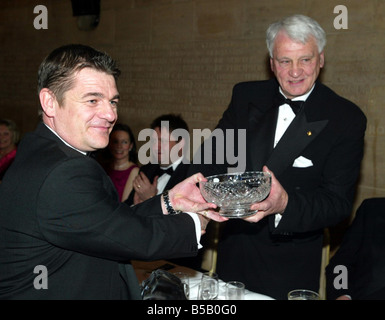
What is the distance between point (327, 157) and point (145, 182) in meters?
1.77

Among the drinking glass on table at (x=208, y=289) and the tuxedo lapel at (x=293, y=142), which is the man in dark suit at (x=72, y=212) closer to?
the drinking glass on table at (x=208, y=289)

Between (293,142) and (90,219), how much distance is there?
4.70 feet

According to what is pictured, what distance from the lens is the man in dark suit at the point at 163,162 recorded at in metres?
3.76

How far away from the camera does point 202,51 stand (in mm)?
5121

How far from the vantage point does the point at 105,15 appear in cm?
621

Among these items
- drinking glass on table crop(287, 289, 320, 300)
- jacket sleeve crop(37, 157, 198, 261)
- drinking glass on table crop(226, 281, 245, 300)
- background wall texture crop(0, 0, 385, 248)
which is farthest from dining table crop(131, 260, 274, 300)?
background wall texture crop(0, 0, 385, 248)

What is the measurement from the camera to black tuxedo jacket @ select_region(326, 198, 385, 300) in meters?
2.38

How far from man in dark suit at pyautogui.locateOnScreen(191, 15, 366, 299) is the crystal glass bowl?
311mm

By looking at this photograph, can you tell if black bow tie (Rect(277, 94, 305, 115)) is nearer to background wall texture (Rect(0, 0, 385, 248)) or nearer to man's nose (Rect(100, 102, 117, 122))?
man's nose (Rect(100, 102, 117, 122))

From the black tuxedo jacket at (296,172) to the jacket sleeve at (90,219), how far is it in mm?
1027

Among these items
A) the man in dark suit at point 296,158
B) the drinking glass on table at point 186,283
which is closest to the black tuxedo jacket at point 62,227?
the drinking glass on table at point 186,283

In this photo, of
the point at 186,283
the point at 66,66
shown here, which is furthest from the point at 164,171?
the point at 66,66

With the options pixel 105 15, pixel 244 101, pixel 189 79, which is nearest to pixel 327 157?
pixel 244 101

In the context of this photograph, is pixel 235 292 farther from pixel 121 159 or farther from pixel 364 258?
pixel 121 159
